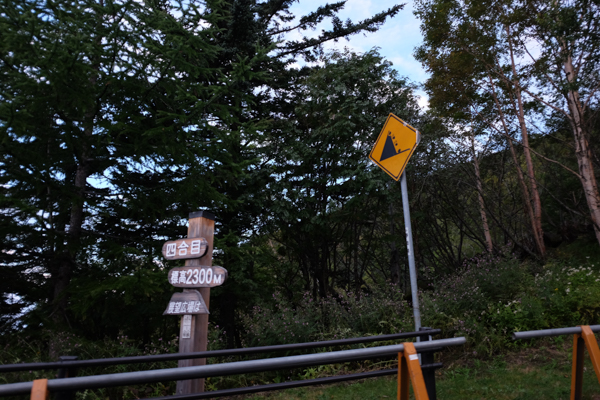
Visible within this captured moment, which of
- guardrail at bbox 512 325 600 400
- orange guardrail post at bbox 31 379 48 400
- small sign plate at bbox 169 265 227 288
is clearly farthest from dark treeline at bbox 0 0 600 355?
guardrail at bbox 512 325 600 400

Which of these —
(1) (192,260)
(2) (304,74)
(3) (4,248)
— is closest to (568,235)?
(2) (304,74)

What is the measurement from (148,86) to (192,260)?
10.3 feet

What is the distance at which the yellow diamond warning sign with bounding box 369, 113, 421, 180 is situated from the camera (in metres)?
4.13

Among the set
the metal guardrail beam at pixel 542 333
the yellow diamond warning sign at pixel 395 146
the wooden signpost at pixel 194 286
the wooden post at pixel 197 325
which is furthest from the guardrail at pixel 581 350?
the wooden post at pixel 197 325

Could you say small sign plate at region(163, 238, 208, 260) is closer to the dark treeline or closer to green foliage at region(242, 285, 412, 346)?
the dark treeline

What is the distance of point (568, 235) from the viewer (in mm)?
11859

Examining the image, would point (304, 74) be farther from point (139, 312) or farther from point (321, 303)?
point (139, 312)

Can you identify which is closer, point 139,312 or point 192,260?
point 192,260

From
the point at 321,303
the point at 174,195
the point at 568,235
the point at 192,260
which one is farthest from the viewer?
the point at 568,235

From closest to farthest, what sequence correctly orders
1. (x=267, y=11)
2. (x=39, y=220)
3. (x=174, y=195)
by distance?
(x=39, y=220), (x=174, y=195), (x=267, y=11)

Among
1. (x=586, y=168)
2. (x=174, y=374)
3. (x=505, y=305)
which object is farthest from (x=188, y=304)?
(x=586, y=168)

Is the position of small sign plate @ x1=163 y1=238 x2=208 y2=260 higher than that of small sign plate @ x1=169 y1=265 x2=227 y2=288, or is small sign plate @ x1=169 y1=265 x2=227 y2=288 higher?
small sign plate @ x1=163 y1=238 x2=208 y2=260

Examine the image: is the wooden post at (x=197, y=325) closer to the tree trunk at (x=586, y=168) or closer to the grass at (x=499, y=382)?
the grass at (x=499, y=382)

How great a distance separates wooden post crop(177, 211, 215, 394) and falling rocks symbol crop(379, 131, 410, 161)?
85.8 inches
